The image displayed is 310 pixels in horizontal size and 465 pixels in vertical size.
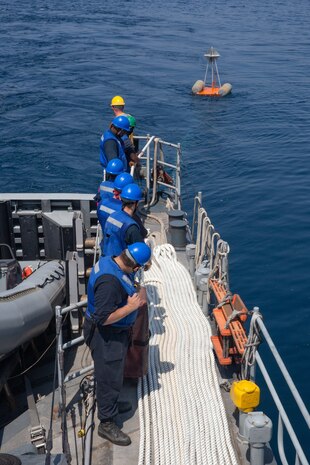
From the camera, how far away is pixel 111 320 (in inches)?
192

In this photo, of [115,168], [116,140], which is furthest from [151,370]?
[116,140]

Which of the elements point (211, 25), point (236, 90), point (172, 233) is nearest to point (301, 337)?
point (172, 233)

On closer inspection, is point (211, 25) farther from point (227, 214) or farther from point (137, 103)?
point (227, 214)

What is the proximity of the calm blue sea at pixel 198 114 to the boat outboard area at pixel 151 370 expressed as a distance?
9.27 ft

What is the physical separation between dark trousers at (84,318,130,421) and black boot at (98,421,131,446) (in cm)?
9

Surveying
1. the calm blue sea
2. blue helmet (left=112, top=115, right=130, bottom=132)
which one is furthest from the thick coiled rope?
the calm blue sea

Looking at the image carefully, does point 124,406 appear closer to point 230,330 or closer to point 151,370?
point 151,370

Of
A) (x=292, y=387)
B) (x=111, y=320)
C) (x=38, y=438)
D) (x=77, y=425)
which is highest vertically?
(x=111, y=320)

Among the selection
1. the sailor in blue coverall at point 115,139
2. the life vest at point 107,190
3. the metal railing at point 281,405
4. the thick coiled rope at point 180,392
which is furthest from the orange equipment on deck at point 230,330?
the sailor in blue coverall at point 115,139

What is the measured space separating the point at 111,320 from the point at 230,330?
171 centimetres

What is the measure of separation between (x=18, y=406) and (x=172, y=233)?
402cm

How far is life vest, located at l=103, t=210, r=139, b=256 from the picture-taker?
6.11 meters

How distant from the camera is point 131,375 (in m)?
6.02

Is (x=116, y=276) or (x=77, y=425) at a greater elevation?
(x=116, y=276)
